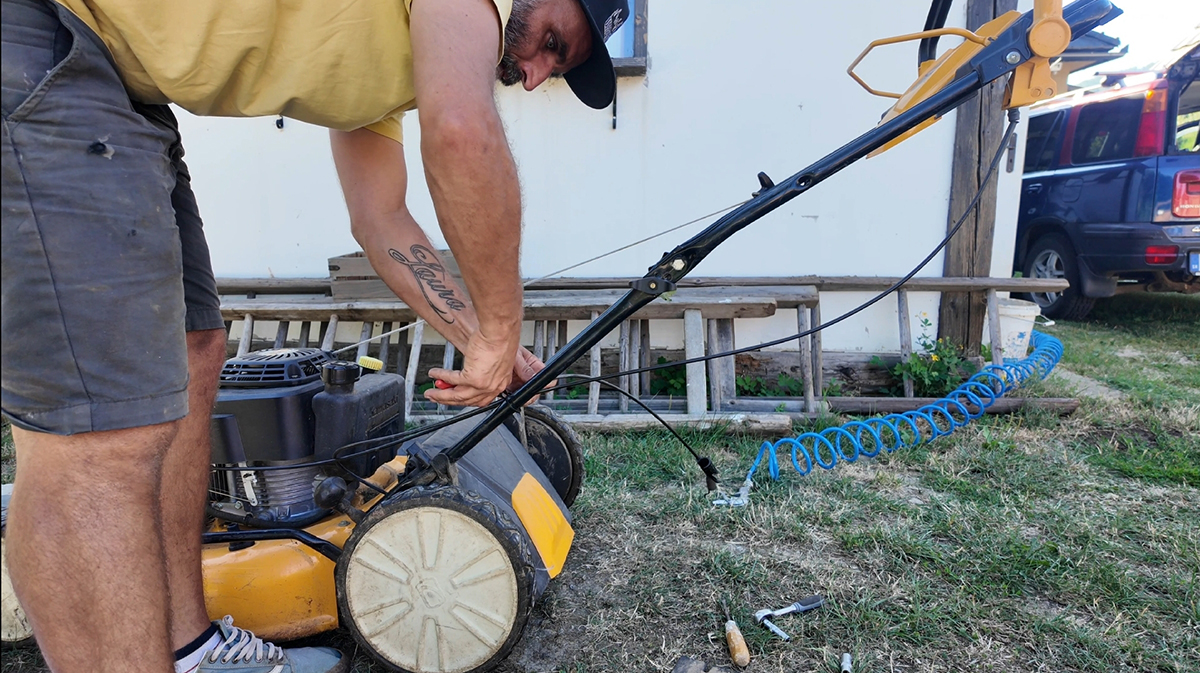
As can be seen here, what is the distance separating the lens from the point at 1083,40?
6340mm

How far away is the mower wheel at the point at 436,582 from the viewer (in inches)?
56.1

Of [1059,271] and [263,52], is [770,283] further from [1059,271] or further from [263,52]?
[1059,271]

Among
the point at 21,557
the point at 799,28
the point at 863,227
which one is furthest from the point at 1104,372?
the point at 21,557

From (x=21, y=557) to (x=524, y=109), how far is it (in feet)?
10.3

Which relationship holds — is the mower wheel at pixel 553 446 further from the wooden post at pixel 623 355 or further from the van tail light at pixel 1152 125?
the van tail light at pixel 1152 125

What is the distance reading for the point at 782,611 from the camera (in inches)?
66.7

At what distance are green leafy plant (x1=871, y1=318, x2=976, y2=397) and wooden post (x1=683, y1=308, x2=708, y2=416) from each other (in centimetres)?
109

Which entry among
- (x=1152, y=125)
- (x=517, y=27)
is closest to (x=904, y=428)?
(x=517, y=27)

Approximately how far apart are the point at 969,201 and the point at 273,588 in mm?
3536

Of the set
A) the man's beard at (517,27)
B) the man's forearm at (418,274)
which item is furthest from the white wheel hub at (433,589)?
the man's beard at (517,27)

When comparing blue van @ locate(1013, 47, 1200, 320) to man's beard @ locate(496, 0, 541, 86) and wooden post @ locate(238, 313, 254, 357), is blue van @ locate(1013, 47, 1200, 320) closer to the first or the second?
man's beard @ locate(496, 0, 541, 86)

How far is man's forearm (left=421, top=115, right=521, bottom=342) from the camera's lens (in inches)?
42.6

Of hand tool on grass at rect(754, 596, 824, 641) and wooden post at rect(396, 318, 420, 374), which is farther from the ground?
wooden post at rect(396, 318, 420, 374)

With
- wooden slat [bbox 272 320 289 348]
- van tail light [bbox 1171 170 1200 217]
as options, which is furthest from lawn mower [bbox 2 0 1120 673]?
van tail light [bbox 1171 170 1200 217]
